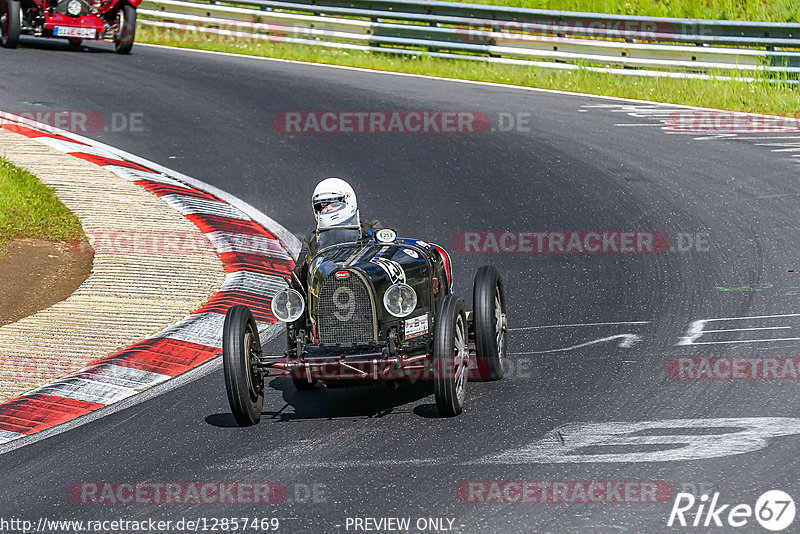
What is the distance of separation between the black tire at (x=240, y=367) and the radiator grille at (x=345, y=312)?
46cm

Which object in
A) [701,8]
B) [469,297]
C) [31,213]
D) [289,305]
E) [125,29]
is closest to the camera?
[289,305]

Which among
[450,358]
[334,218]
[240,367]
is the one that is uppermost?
[334,218]

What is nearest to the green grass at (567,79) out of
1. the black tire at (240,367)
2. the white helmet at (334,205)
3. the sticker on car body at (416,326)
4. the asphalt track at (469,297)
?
the asphalt track at (469,297)

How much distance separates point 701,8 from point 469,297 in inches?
536

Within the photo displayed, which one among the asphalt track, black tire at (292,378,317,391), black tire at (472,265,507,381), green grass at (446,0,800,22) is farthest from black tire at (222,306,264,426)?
green grass at (446,0,800,22)

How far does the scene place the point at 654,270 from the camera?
32.5 feet

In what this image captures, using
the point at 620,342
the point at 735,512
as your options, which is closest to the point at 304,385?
the point at 620,342

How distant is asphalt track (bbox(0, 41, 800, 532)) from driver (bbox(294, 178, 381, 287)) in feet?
3.36

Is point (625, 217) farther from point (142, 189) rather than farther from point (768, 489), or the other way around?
point (768, 489)

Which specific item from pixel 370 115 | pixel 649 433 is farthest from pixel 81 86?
pixel 649 433

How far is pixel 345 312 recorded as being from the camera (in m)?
6.95

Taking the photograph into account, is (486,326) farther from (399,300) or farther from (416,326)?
(399,300)

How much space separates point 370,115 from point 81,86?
16.0ft

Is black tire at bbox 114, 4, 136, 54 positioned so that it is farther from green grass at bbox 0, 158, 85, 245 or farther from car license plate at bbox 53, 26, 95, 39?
green grass at bbox 0, 158, 85, 245
